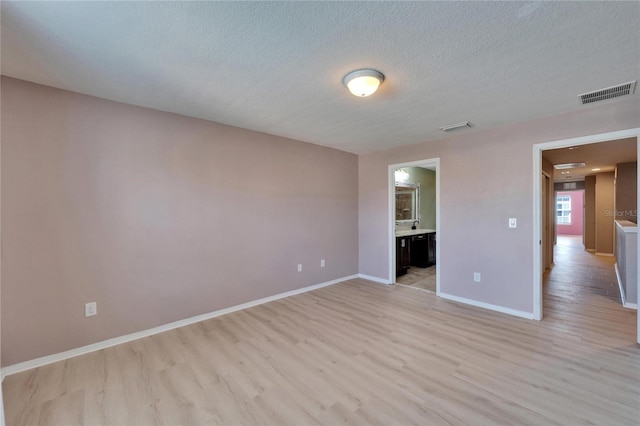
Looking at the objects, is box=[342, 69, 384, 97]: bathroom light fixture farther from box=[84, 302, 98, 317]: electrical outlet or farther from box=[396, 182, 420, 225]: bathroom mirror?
box=[396, 182, 420, 225]: bathroom mirror

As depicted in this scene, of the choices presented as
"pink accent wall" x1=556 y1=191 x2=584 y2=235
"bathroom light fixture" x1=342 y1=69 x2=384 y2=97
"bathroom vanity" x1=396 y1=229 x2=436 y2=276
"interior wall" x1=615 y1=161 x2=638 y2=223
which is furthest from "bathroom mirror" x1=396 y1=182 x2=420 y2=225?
"pink accent wall" x1=556 y1=191 x2=584 y2=235

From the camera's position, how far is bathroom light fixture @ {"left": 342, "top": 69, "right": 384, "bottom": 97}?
2067mm

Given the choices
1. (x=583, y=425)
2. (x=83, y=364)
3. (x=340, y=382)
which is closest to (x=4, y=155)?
(x=83, y=364)

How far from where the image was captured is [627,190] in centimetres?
616

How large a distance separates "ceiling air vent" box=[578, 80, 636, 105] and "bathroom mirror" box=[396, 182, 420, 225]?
3.64 metres

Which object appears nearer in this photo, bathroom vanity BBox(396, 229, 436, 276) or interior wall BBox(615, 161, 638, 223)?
bathroom vanity BBox(396, 229, 436, 276)

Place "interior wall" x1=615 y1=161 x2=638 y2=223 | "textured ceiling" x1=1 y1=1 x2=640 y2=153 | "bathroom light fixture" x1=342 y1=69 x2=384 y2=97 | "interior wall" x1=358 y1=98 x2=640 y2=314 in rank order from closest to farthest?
"textured ceiling" x1=1 y1=1 x2=640 y2=153, "bathroom light fixture" x1=342 y1=69 x2=384 y2=97, "interior wall" x1=358 y1=98 x2=640 y2=314, "interior wall" x1=615 y1=161 x2=638 y2=223

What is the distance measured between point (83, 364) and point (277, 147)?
3157 mm

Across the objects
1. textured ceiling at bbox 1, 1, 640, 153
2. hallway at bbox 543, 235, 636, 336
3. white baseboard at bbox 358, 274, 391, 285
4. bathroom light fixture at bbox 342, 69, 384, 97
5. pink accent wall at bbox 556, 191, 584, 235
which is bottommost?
hallway at bbox 543, 235, 636, 336

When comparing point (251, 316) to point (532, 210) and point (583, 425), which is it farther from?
point (532, 210)

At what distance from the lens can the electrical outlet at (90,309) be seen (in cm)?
248

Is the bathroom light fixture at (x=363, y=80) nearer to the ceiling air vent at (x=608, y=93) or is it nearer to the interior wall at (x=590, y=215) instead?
the ceiling air vent at (x=608, y=93)

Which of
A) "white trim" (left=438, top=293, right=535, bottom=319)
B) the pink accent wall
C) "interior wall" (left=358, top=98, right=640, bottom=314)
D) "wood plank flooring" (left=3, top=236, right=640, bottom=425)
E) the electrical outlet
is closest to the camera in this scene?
"wood plank flooring" (left=3, top=236, right=640, bottom=425)

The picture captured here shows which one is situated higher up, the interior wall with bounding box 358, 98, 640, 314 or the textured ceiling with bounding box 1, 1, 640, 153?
the textured ceiling with bounding box 1, 1, 640, 153
